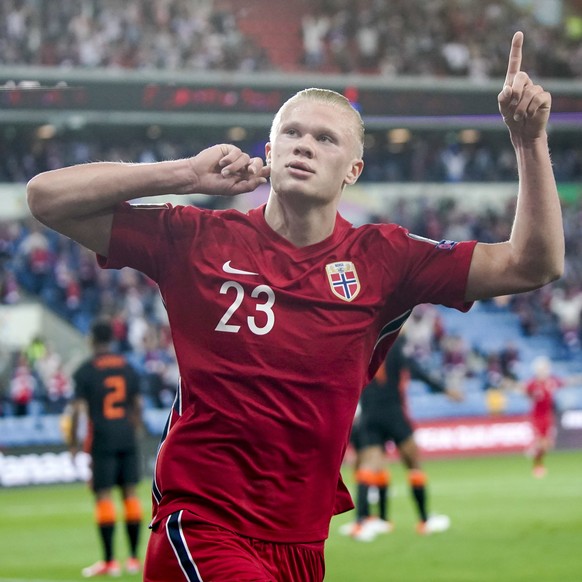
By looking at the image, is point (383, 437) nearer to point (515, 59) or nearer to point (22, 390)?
point (515, 59)

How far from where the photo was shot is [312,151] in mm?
3986

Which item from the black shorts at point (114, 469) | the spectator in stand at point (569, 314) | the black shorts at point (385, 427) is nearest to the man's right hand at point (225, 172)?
the black shorts at point (114, 469)

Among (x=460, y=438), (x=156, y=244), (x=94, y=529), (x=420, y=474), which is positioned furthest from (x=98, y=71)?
(x=156, y=244)

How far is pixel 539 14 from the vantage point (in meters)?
35.8

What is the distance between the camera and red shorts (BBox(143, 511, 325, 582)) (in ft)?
12.3

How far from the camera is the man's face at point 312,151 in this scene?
3.97 metres

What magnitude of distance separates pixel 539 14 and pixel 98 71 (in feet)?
50.7

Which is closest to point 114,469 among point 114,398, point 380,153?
point 114,398

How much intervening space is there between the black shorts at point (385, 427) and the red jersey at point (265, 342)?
7884mm

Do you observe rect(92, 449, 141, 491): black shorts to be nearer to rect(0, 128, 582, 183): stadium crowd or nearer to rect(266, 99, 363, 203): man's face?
rect(266, 99, 363, 203): man's face

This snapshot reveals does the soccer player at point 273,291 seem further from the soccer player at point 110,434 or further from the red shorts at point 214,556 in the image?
the soccer player at point 110,434

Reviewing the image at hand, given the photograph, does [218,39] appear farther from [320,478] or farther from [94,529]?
[320,478]

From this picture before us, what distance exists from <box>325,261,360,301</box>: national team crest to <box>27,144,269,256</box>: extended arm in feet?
1.41

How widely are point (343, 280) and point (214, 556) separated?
1.00 meters
